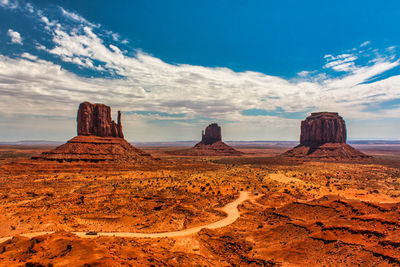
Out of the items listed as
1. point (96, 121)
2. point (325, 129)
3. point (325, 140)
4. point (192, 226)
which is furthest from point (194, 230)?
point (325, 140)

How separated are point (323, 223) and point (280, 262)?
21.4 feet

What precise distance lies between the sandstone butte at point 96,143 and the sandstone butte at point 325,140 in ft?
273

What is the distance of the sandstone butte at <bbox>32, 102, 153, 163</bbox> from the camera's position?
224 feet

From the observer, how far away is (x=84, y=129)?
7819cm

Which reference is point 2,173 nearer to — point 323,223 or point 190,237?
point 190,237

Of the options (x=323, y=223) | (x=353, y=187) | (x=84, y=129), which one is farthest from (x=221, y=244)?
→ (x=84, y=129)

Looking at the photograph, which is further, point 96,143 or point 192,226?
point 96,143

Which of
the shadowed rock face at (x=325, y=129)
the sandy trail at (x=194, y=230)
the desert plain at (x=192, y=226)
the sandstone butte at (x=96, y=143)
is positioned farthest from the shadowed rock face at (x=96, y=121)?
the shadowed rock face at (x=325, y=129)

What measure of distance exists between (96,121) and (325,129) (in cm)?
11082

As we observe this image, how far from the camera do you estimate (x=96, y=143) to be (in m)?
75.5

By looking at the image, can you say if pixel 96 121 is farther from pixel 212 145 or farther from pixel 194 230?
pixel 212 145

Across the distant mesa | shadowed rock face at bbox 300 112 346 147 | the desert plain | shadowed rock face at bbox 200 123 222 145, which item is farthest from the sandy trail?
shadowed rock face at bbox 200 123 222 145

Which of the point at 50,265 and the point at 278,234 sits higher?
the point at 50,265

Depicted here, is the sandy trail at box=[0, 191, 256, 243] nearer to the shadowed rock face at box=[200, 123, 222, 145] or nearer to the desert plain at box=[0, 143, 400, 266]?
the desert plain at box=[0, 143, 400, 266]
